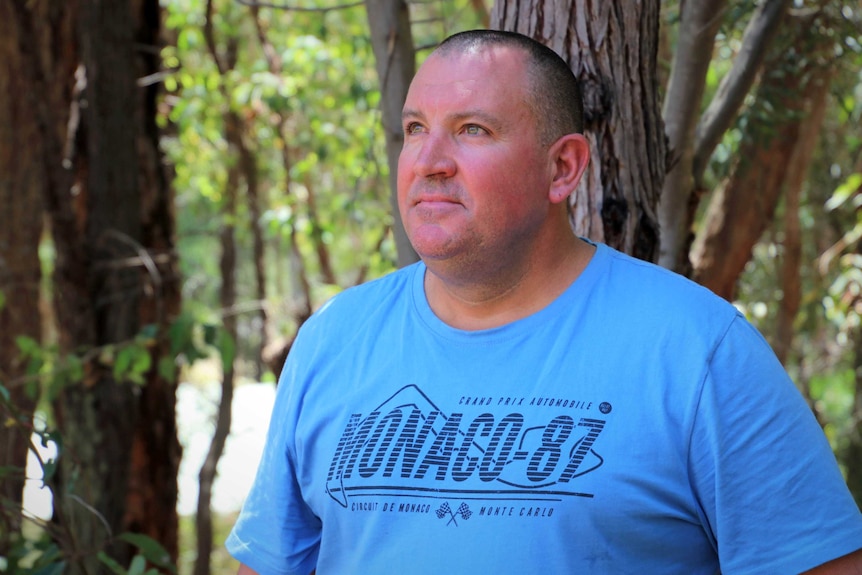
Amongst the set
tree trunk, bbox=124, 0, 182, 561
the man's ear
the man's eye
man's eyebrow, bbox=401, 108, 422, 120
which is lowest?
tree trunk, bbox=124, 0, 182, 561

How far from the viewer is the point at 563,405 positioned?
1766 millimetres

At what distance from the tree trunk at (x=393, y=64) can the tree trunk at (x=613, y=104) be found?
21.2 inches

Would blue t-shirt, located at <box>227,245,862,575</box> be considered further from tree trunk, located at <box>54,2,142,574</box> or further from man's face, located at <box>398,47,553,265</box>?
tree trunk, located at <box>54,2,142,574</box>

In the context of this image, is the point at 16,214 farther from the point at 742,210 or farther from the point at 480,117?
the point at 480,117

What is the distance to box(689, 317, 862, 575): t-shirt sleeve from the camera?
5.50 feet

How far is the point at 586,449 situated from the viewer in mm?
1728

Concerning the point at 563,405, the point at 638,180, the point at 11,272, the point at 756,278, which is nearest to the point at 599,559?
the point at 563,405

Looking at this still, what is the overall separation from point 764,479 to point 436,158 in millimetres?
756

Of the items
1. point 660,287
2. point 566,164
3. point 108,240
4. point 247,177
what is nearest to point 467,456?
point 660,287

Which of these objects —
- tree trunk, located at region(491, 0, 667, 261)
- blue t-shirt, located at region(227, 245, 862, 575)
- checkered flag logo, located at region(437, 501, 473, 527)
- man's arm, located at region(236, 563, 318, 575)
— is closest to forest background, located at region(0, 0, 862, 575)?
tree trunk, located at region(491, 0, 667, 261)

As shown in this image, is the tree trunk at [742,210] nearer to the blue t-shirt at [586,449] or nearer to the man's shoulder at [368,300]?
the man's shoulder at [368,300]

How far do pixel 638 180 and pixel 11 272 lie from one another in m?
4.44

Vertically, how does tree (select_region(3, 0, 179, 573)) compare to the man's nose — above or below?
below

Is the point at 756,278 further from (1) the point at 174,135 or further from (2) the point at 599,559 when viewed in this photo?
(2) the point at 599,559
